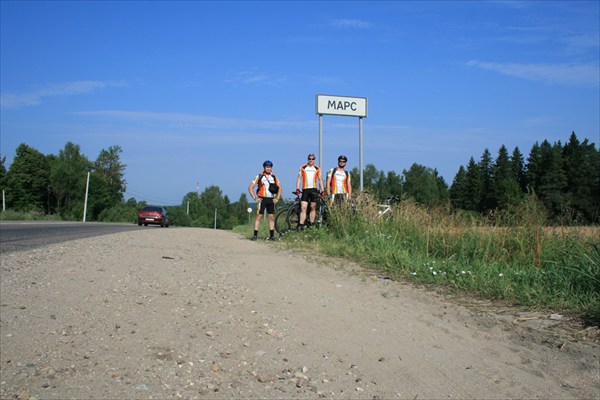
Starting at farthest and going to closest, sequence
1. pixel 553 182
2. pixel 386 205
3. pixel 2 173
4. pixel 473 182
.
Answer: pixel 2 173
pixel 473 182
pixel 553 182
pixel 386 205

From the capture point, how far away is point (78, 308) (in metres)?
4.65

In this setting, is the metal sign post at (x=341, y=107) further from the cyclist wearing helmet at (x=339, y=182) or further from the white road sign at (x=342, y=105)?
the cyclist wearing helmet at (x=339, y=182)

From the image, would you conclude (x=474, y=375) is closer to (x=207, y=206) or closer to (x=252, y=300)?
(x=252, y=300)

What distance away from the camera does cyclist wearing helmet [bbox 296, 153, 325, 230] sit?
1193 cm

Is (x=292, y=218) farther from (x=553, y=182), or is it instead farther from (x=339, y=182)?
(x=553, y=182)

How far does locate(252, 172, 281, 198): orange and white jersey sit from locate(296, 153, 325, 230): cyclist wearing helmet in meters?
0.59

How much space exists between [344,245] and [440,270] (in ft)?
7.71

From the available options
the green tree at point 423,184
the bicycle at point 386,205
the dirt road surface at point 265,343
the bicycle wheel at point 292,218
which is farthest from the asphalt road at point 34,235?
the green tree at point 423,184

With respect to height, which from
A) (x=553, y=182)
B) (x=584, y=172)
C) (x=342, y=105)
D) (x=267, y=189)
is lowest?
(x=267, y=189)

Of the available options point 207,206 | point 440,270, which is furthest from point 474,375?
point 207,206

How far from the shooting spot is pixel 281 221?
512 inches

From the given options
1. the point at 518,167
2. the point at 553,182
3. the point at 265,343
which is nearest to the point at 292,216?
the point at 265,343

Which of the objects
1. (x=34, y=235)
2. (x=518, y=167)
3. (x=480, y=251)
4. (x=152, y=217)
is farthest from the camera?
(x=152, y=217)

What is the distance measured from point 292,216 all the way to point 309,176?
1.35 m
